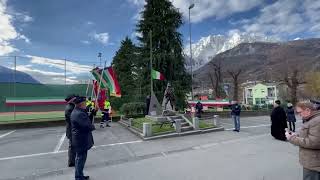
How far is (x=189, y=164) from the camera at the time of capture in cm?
804

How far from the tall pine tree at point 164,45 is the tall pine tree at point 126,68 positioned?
5.57ft

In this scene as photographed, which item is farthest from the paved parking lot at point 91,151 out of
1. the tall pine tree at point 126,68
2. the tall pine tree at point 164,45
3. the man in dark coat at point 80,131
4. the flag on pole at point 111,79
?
the tall pine tree at point 126,68

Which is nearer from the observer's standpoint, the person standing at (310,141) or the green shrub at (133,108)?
the person standing at (310,141)

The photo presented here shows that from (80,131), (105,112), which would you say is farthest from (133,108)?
(80,131)

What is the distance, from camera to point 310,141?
3871 millimetres

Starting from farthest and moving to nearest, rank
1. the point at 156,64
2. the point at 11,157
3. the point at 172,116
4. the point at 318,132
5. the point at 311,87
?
the point at 311,87
the point at 156,64
the point at 172,116
the point at 11,157
the point at 318,132

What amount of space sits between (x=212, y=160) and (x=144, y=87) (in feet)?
59.7

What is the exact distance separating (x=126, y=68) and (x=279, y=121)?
1099 inches

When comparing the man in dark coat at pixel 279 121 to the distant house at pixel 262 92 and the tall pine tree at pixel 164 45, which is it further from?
the distant house at pixel 262 92

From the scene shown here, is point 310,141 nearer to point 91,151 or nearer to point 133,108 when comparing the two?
point 91,151

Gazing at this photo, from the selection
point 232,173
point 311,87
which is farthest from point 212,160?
point 311,87

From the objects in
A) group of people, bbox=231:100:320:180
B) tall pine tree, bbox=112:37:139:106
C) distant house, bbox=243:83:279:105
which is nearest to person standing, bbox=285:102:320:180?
group of people, bbox=231:100:320:180

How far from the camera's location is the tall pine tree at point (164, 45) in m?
26.1

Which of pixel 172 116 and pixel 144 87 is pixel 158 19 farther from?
pixel 172 116
